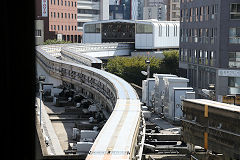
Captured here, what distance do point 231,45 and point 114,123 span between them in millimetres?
37790

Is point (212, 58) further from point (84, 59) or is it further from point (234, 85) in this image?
point (84, 59)

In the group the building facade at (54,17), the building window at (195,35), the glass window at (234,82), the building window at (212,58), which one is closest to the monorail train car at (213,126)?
the glass window at (234,82)

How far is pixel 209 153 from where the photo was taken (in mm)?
30547

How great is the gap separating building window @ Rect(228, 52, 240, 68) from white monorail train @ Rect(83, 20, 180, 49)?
60705 mm

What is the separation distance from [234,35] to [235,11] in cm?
270

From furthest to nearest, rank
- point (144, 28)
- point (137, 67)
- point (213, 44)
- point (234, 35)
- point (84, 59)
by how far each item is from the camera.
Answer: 1. point (144, 28)
2. point (137, 67)
3. point (84, 59)
4. point (213, 44)
5. point (234, 35)

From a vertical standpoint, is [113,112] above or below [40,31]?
below

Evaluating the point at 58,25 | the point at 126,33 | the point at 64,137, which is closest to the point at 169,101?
the point at 64,137

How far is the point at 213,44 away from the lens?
211 feet

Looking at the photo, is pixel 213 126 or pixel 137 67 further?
pixel 137 67

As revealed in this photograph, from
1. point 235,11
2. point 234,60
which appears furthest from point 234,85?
point 235,11

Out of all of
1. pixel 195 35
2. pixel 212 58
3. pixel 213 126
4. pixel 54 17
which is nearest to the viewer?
pixel 213 126

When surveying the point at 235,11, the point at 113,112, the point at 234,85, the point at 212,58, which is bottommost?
the point at 234,85
